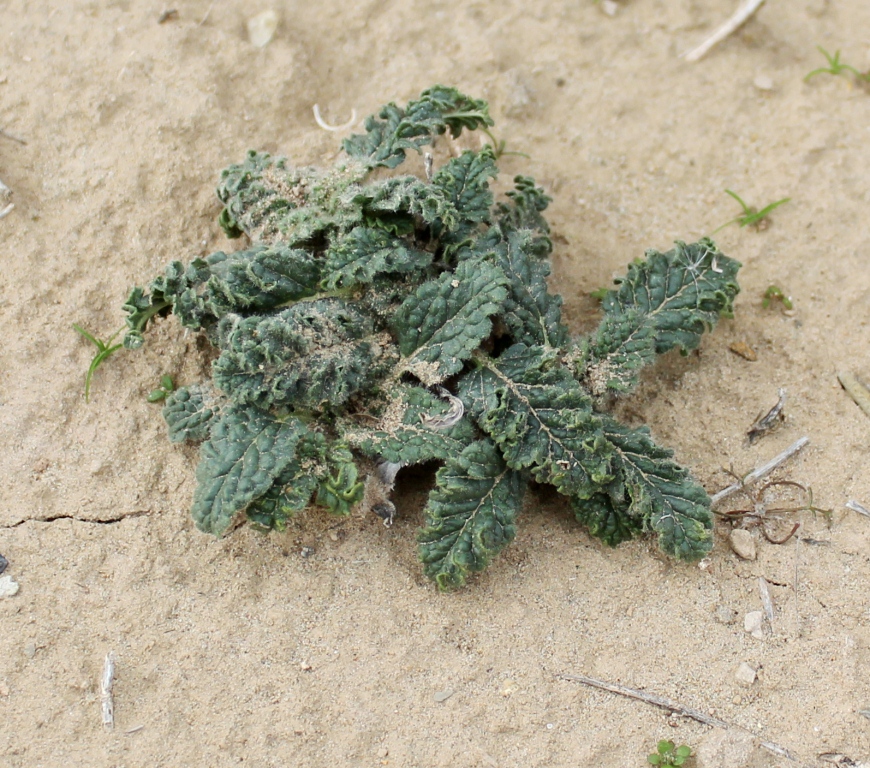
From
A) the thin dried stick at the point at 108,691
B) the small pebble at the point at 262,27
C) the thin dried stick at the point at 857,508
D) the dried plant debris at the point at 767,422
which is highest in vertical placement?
the small pebble at the point at 262,27

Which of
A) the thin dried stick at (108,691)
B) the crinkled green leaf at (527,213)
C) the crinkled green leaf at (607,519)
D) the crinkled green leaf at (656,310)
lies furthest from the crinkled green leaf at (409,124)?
the thin dried stick at (108,691)

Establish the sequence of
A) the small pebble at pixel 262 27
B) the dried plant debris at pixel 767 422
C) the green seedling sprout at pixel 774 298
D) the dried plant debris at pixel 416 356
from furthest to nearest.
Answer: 1. the small pebble at pixel 262 27
2. the green seedling sprout at pixel 774 298
3. the dried plant debris at pixel 767 422
4. the dried plant debris at pixel 416 356

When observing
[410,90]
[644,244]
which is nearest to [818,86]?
[644,244]

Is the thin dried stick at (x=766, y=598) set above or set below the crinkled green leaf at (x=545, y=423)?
below

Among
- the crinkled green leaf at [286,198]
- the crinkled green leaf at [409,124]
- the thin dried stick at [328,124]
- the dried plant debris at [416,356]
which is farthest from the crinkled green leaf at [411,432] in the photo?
the thin dried stick at [328,124]

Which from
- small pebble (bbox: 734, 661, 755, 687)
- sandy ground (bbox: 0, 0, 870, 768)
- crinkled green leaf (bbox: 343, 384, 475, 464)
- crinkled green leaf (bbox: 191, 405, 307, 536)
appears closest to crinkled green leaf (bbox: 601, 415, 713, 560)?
sandy ground (bbox: 0, 0, 870, 768)

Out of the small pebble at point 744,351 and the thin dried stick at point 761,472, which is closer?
the thin dried stick at point 761,472

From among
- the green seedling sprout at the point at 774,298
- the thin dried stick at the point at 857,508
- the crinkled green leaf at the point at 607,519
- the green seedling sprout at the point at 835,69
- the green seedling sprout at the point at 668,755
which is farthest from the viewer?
the green seedling sprout at the point at 835,69

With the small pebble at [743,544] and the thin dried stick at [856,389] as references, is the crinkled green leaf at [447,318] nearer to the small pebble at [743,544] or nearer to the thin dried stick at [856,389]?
the small pebble at [743,544]
